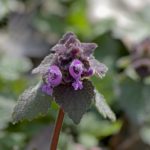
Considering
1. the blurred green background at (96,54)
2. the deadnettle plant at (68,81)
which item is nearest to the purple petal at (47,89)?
the deadnettle plant at (68,81)

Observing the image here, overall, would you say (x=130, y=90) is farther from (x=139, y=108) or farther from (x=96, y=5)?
(x=96, y=5)

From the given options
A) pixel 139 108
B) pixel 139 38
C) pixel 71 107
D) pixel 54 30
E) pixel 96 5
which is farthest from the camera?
pixel 96 5

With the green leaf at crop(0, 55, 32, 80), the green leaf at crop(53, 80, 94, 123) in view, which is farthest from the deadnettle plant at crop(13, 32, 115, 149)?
the green leaf at crop(0, 55, 32, 80)

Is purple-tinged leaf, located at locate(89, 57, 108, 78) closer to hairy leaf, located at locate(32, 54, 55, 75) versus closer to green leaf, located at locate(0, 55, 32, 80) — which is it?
hairy leaf, located at locate(32, 54, 55, 75)

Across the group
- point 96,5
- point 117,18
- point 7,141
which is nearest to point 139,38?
point 117,18

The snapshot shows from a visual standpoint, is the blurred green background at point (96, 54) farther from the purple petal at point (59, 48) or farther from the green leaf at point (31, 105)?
the purple petal at point (59, 48)

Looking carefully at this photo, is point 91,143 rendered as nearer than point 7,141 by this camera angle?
No
